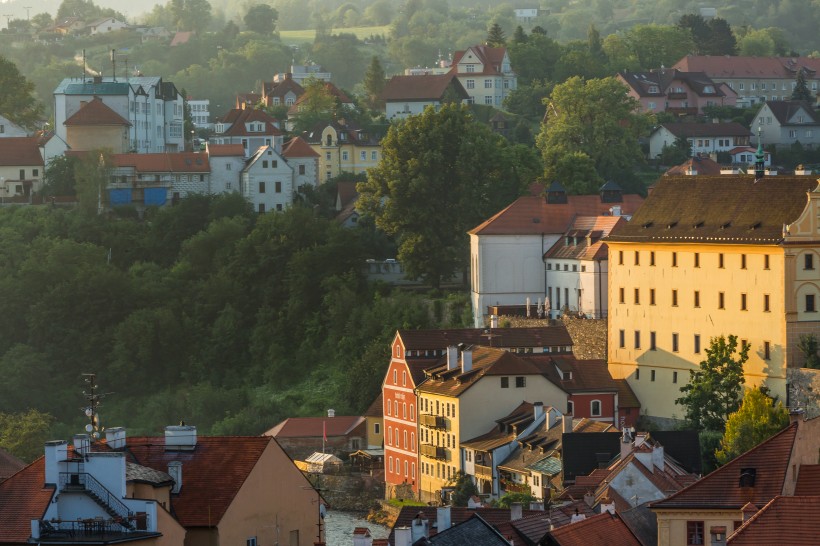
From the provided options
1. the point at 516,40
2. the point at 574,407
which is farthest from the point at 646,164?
the point at 574,407

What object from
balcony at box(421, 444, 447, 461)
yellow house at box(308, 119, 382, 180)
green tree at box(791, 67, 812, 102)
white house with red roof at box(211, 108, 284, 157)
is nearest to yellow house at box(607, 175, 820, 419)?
balcony at box(421, 444, 447, 461)

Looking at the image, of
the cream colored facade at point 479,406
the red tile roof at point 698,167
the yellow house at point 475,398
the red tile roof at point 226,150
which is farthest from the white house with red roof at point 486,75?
the cream colored facade at point 479,406

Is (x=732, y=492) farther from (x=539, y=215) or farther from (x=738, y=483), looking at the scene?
(x=539, y=215)

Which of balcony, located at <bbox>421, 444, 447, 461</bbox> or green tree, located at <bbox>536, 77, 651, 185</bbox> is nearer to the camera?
balcony, located at <bbox>421, 444, 447, 461</bbox>

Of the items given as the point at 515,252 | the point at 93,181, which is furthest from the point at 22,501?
the point at 93,181

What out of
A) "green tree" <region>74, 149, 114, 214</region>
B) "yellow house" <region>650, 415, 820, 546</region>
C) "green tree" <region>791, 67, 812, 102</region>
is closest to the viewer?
"yellow house" <region>650, 415, 820, 546</region>

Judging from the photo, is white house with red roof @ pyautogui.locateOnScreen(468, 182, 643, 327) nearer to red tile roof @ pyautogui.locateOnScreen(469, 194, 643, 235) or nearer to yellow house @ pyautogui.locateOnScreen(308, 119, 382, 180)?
red tile roof @ pyautogui.locateOnScreen(469, 194, 643, 235)

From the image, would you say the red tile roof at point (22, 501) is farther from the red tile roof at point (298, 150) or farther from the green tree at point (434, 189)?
the red tile roof at point (298, 150)
